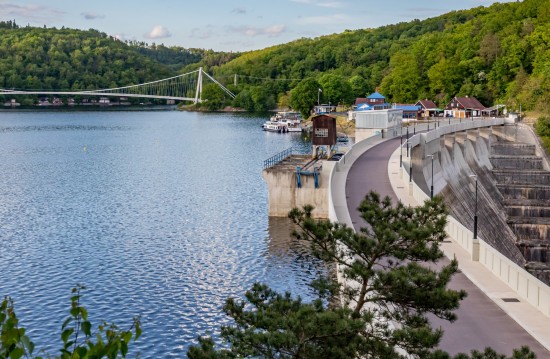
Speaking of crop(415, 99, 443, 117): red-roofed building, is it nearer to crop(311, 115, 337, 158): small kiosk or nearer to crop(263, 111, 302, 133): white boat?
crop(263, 111, 302, 133): white boat

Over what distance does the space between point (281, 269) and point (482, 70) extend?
98994 millimetres

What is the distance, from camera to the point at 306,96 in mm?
142375

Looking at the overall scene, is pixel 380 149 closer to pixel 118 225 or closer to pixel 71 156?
pixel 118 225

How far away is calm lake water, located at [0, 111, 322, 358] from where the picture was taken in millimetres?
30531

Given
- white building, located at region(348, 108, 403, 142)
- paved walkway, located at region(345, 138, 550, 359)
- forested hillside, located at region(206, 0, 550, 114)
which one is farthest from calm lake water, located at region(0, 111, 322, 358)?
forested hillside, located at region(206, 0, 550, 114)

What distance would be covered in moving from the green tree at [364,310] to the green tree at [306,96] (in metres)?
125

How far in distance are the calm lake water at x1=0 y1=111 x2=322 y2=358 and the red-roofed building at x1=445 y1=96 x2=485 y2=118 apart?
39.5 metres

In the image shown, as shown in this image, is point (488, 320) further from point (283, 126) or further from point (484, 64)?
point (484, 64)

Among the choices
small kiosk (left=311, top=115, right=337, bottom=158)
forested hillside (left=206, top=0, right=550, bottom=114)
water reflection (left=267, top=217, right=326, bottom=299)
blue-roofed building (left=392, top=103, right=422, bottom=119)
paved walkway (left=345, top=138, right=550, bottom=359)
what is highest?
forested hillside (left=206, top=0, right=550, bottom=114)

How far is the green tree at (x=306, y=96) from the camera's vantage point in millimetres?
141875

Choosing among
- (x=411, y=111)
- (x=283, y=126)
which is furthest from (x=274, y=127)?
(x=411, y=111)

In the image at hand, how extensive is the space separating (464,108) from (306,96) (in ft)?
121

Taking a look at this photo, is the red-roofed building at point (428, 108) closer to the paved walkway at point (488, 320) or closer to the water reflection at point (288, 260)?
the water reflection at point (288, 260)

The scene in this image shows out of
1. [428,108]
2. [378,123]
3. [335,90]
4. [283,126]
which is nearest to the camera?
[378,123]
